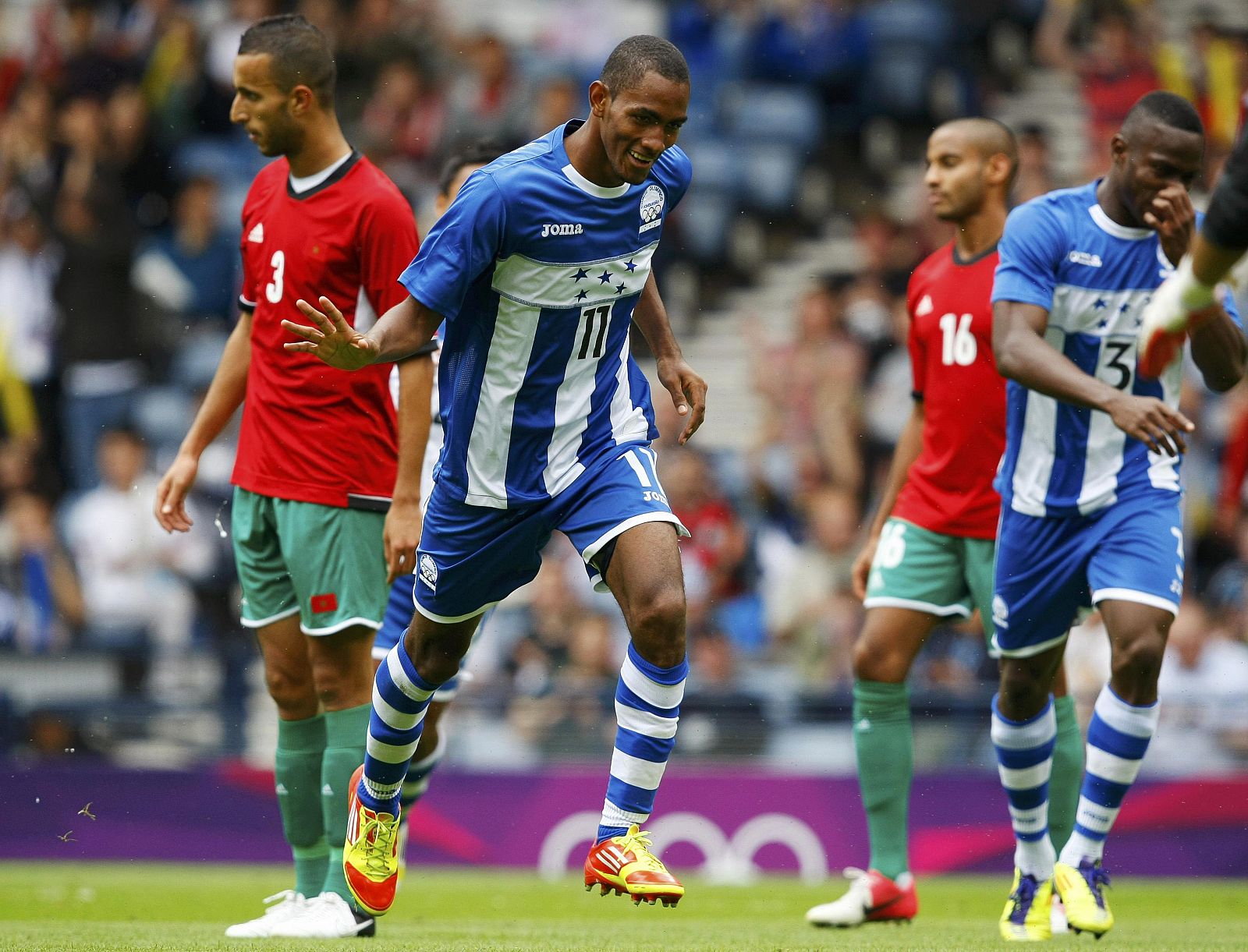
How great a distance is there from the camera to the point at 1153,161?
638 cm

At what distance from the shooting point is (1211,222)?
15.0ft

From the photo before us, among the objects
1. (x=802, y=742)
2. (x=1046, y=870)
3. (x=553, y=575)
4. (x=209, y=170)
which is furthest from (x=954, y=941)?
(x=209, y=170)

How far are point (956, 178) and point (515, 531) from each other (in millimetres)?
3040

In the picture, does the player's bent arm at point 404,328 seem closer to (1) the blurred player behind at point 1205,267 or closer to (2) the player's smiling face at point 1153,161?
(1) the blurred player behind at point 1205,267

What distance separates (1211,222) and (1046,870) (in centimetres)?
320

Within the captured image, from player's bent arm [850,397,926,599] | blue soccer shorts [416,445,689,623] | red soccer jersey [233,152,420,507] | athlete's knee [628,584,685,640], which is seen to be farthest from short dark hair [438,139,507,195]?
athlete's knee [628,584,685,640]

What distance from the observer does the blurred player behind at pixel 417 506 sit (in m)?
6.14

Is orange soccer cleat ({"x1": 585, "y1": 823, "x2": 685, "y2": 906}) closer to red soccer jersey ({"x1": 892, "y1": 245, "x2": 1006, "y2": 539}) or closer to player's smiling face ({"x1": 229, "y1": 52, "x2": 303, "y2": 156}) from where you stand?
red soccer jersey ({"x1": 892, "y1": 245, "x2": 1006, "y2": 539})

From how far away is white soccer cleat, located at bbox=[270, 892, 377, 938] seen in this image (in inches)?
247

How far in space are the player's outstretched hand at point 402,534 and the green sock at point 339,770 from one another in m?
0.68

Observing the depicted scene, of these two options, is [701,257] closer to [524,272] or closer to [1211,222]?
[524,272]

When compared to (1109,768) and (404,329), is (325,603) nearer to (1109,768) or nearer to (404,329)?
(404,329)

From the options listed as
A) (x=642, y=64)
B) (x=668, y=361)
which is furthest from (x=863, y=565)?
(x=642, y=64)

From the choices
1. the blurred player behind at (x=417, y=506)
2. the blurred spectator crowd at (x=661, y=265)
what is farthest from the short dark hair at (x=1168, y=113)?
the blurred spectator crowd at (x=661, y=265)
